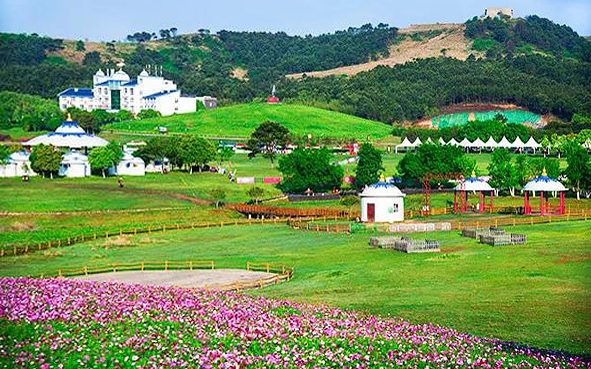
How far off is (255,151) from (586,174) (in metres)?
69.7

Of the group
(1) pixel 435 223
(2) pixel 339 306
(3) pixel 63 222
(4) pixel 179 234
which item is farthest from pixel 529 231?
(3) pixel 63 222

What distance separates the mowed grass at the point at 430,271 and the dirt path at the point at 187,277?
288 centimetres

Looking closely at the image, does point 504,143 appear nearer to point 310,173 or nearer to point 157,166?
point 157,166

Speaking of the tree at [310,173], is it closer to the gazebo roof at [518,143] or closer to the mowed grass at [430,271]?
the mowed grass at [430,271]

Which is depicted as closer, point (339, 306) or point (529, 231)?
point (339, 306)

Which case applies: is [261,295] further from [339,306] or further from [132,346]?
[132,346]

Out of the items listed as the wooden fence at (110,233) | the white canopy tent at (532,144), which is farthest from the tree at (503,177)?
the white canopy tent at (532,144)

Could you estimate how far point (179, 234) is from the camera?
83000 mm

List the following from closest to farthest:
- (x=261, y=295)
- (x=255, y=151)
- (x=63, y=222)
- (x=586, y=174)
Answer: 1. (x=261, y=295)
2. (x=63, y=222)
3. (x=586, y=174)
4. (x=255, y=151)

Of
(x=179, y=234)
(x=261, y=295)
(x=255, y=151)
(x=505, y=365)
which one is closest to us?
(x=505, y=365)

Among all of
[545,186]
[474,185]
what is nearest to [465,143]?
[474,185]

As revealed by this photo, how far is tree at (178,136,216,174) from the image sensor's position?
138 metres

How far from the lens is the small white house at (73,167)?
Answer: 129250 mm

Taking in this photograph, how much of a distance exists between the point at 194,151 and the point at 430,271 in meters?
91.2
